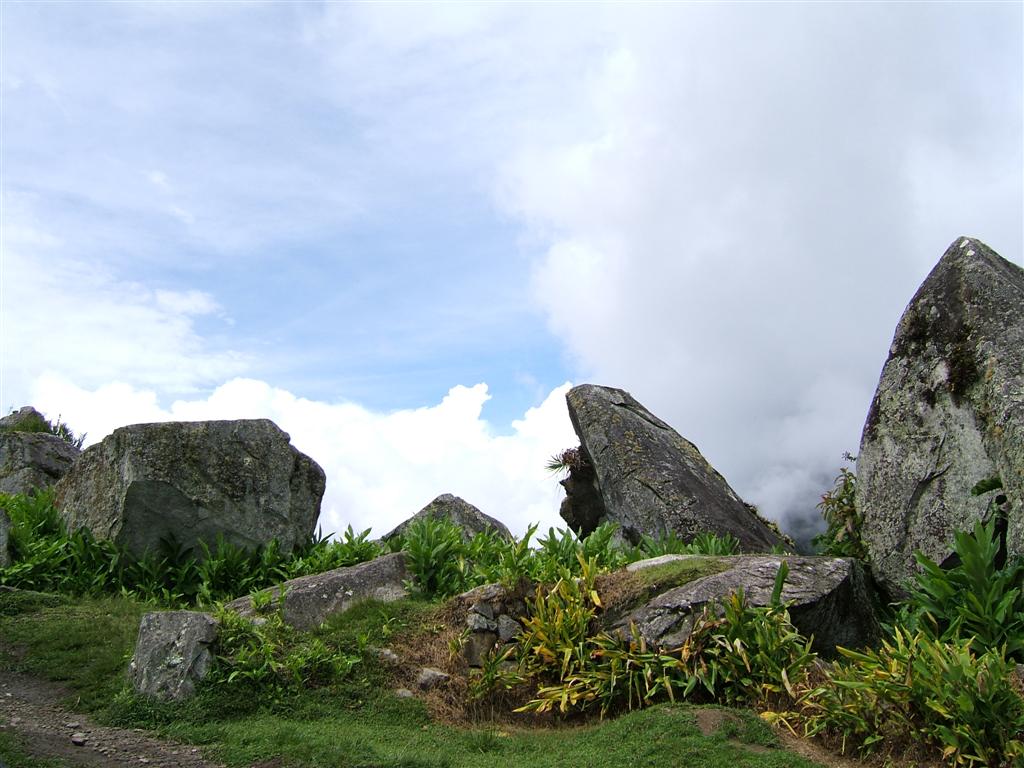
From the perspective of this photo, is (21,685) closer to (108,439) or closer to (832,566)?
(108,439)

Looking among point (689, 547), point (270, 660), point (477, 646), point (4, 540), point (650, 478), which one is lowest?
point (270, 660)

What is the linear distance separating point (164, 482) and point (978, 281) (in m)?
11.5

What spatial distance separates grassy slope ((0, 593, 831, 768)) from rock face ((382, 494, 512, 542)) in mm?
6057

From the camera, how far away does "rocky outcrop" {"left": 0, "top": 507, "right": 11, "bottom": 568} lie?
12.7 meters

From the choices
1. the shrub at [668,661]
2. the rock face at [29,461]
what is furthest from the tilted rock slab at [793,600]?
the rock face at [29,461]

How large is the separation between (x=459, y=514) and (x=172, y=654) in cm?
865

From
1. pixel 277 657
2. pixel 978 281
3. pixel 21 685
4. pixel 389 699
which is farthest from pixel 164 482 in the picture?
pixel 978 281

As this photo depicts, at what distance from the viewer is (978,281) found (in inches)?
427

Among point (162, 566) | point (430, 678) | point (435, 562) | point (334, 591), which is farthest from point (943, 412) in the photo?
point (162, 566)

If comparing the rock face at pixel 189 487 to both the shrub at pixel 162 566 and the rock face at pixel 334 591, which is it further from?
the rock face at pixel 334 591

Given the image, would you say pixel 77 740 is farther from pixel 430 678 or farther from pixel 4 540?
pixel 4 540

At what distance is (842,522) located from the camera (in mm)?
12508

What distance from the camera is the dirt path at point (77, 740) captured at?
7547 mm

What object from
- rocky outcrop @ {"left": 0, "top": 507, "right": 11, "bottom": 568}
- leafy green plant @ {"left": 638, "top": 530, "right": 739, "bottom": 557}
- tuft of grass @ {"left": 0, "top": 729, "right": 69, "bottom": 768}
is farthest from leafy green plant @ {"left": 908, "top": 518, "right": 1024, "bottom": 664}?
rocky outcrop @ {"left": 0, "top": 507, "right": 11, "bottom": 568}
